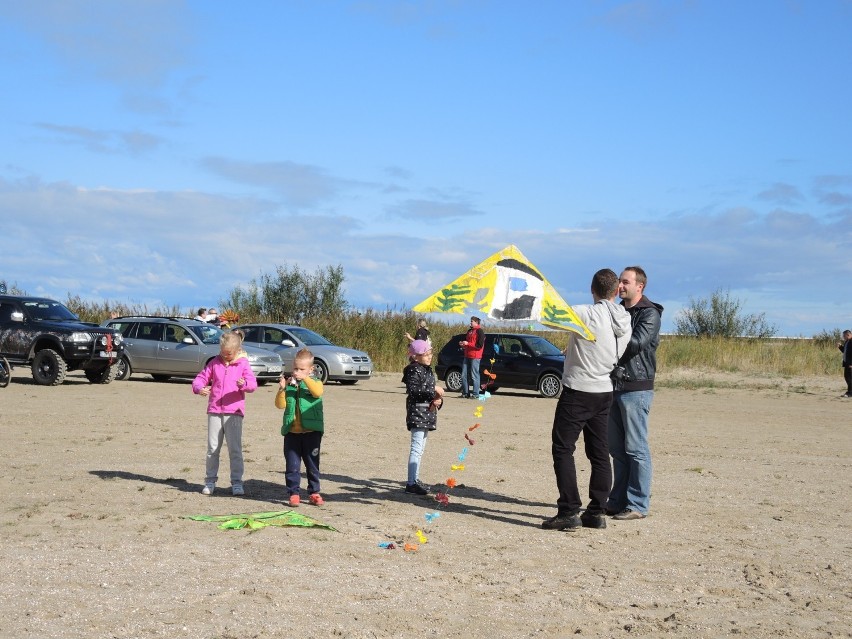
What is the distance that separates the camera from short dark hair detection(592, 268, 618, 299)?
857 centimetres

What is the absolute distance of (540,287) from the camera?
8547 mm

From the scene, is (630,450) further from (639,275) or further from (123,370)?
(123,370)

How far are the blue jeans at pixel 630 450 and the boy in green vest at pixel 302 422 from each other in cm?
259

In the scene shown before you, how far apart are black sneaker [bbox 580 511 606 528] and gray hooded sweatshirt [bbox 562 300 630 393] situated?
103cm

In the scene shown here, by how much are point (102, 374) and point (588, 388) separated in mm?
19593

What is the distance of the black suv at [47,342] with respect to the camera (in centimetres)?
2428

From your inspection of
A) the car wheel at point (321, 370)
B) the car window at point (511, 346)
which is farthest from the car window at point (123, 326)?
the car window at point (511, 346)

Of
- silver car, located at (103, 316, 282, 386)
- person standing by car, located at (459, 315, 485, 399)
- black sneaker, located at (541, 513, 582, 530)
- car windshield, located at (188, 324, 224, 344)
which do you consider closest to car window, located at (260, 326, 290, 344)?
silver car, located at (103, 316, 282, 386)

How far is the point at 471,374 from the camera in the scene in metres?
25.5

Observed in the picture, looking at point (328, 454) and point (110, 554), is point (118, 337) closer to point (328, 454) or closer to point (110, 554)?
point (328, 454)

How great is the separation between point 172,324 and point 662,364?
21.6 metres

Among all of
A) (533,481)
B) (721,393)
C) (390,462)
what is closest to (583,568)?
(533,481)

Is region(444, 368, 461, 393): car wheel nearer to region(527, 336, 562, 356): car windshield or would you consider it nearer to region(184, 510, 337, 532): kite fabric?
region(527, 336, 562, 356): car windshield

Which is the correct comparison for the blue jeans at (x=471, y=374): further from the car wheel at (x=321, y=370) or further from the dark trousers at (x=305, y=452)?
the dark trousers at (x=305, y=452)
